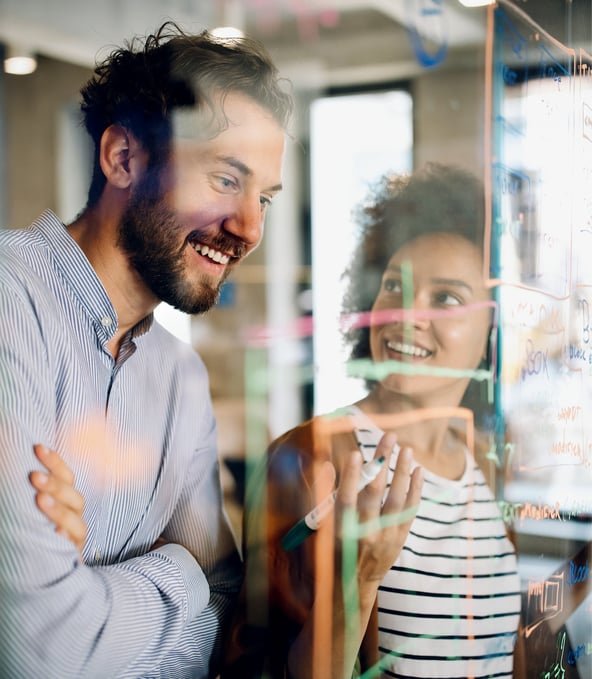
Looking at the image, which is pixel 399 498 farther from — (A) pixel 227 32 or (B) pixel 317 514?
(A) pixel 227 32

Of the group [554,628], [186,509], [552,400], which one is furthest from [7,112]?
[554,628]

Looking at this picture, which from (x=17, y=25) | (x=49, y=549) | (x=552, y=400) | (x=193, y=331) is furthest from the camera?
(x=552, y=400)

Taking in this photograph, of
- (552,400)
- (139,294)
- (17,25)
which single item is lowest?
(552,400)

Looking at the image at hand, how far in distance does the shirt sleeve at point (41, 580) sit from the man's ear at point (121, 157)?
0.53 ft

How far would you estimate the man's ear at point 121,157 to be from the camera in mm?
851

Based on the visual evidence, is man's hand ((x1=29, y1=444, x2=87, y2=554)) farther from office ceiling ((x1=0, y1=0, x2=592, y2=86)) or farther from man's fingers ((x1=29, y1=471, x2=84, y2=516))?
office ceiling ((x1=0, y1=0, x2=592, y2=86))

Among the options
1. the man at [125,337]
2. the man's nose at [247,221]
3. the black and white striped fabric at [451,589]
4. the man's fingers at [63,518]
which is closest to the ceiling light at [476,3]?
the man at [125,337]

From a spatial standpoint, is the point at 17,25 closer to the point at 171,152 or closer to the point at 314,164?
the point at 171,152

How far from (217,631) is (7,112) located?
66 centimetres

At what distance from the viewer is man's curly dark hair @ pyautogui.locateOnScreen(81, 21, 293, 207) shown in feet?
2.80

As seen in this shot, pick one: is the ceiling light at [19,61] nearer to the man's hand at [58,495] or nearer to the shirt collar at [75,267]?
the shirt collar at [75,267]

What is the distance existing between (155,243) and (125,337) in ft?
0.40

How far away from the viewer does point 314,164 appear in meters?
0.99

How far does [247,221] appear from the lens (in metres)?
0.91
